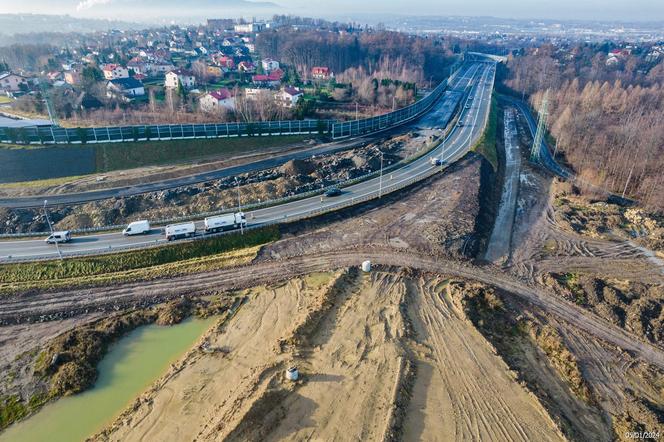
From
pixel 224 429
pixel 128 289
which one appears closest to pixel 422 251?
pixel 224 429

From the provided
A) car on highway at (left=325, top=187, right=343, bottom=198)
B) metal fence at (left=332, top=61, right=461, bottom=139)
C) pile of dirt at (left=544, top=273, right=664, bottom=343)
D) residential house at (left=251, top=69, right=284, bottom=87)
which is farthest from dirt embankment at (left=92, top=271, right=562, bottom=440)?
residential house at (left=251, top=69, right=284, bottom=87)

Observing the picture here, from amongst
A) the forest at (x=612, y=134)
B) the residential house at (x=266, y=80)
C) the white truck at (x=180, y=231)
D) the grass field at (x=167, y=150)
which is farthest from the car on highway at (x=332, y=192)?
the residential house at (x=266, y=80)

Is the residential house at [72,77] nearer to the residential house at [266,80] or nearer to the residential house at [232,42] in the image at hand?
the residential house at [266,80]

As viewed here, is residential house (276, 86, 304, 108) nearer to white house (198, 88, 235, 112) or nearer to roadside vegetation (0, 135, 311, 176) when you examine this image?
white house (198, 88, 235, 112)

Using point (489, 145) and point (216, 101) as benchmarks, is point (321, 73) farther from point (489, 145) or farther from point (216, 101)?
point (489, 145)

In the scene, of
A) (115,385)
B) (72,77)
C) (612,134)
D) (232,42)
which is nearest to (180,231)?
(115,385)

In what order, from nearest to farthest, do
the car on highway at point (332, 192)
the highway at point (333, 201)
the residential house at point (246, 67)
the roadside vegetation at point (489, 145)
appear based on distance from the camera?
1. the highway at point (333, 201)
2. the car on highway at point (332, 192)
3. the roadside vegetation at point (489, 145)
4. the residential house at point (246, 67)
